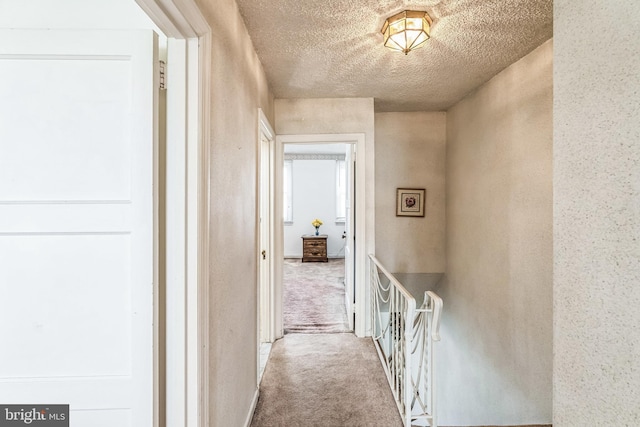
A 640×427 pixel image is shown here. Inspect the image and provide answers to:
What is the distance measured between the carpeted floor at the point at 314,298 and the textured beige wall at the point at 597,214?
2.66 metres

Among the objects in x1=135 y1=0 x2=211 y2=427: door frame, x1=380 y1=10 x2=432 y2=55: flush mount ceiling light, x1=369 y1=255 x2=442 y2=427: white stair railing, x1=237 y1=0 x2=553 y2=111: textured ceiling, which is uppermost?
x1=237 y1=0 x2=553 y2=111: textured ceiling

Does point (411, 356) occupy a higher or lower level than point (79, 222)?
lower

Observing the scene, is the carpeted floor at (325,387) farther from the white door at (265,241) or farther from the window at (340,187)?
the window at (340,187)

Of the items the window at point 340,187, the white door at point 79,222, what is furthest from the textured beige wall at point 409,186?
the window at point 340,187

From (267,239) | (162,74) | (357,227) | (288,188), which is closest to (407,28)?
(162,74)

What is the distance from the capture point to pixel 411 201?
3.74 metres

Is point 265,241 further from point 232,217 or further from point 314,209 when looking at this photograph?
point 314,209

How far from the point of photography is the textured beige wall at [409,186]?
12.2ft

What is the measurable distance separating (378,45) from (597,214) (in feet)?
5.92

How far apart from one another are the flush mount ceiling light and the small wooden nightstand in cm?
536

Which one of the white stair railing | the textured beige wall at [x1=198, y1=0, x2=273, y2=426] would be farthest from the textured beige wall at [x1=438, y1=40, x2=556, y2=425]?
the textured beige wall at [x1=198, y1=0, x2=273, y2=426]

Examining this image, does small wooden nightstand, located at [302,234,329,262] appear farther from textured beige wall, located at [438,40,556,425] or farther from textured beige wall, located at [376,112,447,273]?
textured beige wall, located at [438,40,556,425]

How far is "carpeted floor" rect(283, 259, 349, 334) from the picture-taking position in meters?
3.37

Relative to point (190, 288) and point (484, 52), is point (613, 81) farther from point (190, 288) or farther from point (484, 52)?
point (484, 52)
